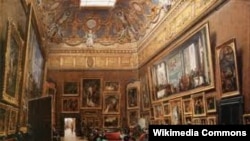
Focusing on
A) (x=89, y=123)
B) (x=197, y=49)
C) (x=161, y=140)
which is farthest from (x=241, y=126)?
(x=89, y=123)

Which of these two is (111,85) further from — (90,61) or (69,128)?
(69,128)

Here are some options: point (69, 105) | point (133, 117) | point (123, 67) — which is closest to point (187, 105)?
point (133, 117)

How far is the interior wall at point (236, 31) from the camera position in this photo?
5.86 m

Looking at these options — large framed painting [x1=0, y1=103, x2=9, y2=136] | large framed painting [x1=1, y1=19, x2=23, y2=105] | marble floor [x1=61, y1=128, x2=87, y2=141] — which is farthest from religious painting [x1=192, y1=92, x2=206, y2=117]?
large framed painting [x1=0, y1=103, x2=9, y2=136]

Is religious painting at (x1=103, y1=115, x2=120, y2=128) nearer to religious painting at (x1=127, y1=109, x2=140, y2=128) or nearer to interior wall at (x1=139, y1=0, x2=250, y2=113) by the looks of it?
religious painting at (x1=127, y1=109, x2=140, y2=128)

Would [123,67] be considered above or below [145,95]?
above

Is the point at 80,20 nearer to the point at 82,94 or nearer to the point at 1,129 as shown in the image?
the point at 82,94

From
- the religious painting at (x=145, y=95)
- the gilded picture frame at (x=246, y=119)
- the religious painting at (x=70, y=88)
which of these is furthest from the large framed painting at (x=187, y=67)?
the religious painting at (x=70, y=88)

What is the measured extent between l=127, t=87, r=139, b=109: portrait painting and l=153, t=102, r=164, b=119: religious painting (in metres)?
0.54

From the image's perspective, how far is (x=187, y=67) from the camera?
8.12m

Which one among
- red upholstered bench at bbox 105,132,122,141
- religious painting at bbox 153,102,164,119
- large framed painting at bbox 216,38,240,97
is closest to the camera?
large framed painting at bbox 216,38,240,97

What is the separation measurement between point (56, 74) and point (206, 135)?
3840 millimetres

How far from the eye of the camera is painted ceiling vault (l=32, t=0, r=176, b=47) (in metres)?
7.92

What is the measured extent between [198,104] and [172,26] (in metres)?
2.40
